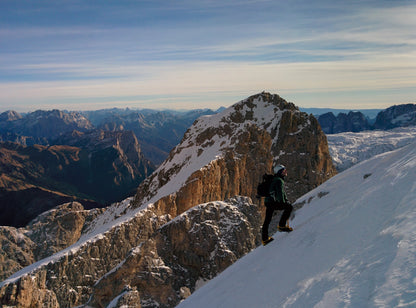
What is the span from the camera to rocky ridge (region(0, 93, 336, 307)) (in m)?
31.9

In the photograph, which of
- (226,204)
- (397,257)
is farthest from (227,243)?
(397,257)

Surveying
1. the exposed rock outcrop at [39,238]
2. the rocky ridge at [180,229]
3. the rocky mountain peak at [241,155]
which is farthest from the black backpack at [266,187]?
the exposed rock outcrop at [39,238]

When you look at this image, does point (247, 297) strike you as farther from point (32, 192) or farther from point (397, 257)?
point (32, 192)

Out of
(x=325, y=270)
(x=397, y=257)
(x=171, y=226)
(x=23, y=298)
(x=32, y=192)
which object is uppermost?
(x=397, y=257)

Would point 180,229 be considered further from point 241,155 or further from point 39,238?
point 39,238

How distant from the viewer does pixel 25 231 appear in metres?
80.8

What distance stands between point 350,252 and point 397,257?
1.32 meters

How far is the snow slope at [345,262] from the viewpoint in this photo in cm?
468

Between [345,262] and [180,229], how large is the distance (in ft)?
102

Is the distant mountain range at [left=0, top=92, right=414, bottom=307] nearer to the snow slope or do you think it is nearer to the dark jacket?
the snow slope

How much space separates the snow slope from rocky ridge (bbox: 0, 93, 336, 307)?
1880 cm

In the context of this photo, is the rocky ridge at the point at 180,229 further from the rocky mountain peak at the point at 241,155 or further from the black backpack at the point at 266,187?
the black backpack at the point at 266,187

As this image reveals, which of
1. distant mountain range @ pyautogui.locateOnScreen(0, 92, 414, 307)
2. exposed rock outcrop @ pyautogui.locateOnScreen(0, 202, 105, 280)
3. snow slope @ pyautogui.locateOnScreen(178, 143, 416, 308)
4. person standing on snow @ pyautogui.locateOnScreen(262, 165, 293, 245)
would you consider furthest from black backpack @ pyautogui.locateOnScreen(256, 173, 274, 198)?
exposed rock outcrop @ pyautogui.locateOnScreen(0, 202, 105, 280)

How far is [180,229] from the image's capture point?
35375 mm
